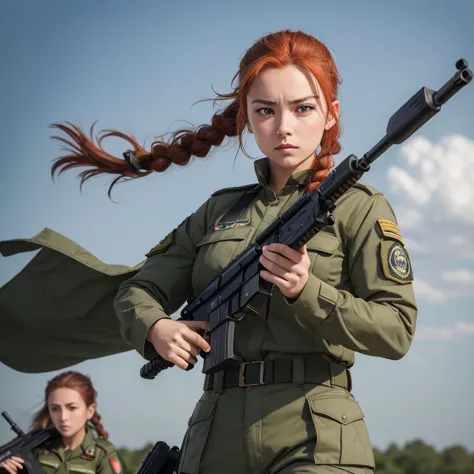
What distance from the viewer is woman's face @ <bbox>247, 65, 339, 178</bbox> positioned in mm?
3359

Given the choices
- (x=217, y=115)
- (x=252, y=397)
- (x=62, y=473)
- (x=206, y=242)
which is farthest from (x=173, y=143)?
(x=62, y=473)

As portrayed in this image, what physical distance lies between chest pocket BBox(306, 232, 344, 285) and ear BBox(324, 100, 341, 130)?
0.49 meters

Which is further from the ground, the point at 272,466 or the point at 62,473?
the point at 62,473

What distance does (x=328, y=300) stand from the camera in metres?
2.97

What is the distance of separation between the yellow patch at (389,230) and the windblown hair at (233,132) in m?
0.31

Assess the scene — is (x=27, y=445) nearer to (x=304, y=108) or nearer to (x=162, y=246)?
(x=162, y=246)

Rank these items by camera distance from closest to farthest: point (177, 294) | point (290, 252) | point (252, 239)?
1. point (290, 252)
2. point (252, 239)
3. point (177, 294)

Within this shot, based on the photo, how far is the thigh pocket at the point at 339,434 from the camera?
2.98m

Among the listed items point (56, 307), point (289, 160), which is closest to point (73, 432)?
point (56, 307)

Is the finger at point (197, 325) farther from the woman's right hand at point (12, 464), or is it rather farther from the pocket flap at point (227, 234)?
the woman's right hand at point (12, 464)

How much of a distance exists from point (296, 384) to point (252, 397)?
0.16 metres

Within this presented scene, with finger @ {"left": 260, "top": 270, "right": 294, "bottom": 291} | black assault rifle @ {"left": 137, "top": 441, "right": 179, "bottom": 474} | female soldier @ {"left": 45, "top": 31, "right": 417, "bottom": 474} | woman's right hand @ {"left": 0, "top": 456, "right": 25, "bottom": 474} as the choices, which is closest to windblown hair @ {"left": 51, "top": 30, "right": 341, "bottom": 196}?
female soldier @ {"left": 45, "top": 31, "right": 417, "bottom": 474}

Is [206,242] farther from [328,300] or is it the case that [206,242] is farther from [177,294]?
[328,300]

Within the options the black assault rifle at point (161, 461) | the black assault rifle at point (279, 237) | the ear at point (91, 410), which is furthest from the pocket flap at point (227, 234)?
the ear at point (91, 410)
